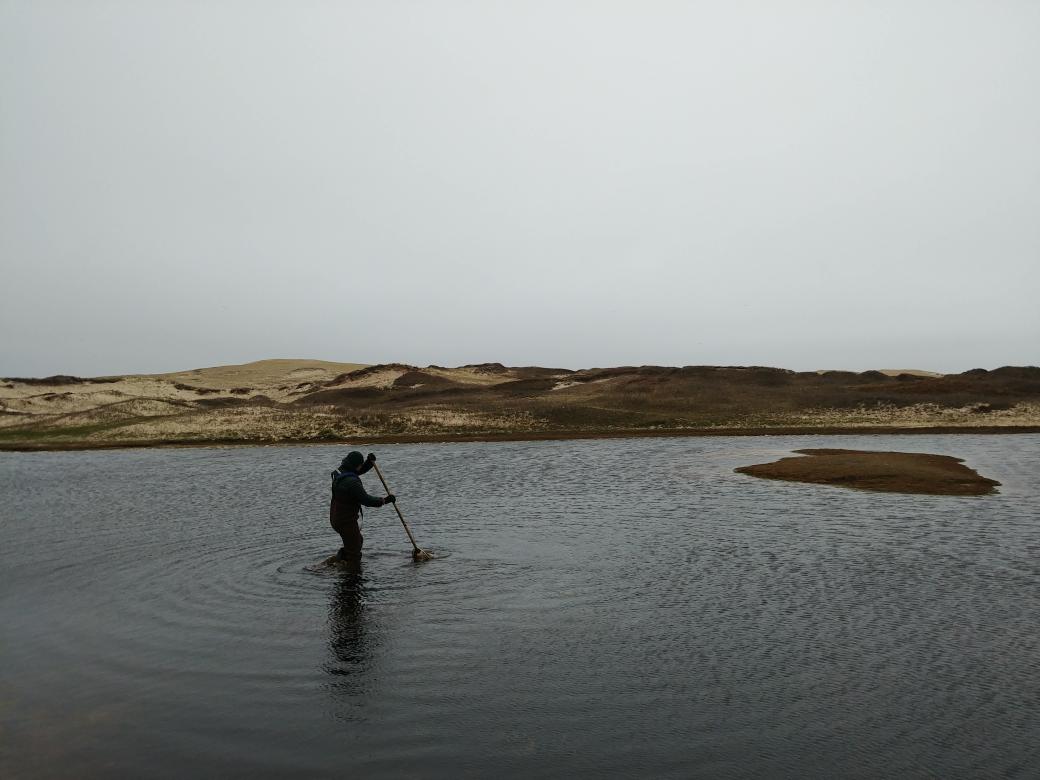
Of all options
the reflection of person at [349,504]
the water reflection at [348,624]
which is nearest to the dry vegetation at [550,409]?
the reflection of person at [349,504]

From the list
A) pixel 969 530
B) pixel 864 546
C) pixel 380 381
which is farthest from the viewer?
pixel 380 381

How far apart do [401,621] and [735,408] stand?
55111mm

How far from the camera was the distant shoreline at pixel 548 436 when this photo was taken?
49.1m

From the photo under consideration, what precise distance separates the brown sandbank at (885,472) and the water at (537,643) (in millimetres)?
2423

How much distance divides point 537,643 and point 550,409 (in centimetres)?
5121

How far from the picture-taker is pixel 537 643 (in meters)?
10.6

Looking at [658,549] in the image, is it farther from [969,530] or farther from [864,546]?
[969,530]

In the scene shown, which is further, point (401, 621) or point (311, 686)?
point (401, 621)

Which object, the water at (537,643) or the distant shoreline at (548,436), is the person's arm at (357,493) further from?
the distant shoreline at (548,436)

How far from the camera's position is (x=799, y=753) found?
732 cm

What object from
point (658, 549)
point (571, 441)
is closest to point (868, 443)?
point (571, 441)

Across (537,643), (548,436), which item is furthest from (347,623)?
(548,436)

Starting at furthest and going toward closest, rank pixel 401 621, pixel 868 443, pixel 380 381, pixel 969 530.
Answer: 1. pixel 380 381
2. pixel 868 443
3. pixel 969 530
4. pixel 401 621

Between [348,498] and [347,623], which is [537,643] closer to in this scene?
[347,623]
